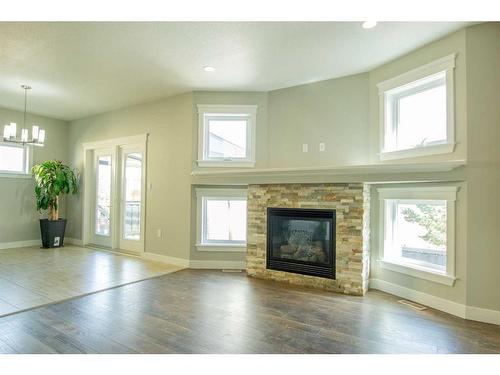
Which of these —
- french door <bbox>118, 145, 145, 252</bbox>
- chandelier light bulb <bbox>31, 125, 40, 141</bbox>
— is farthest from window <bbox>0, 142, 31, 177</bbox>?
french door <bbox>118, 145, 145, 252</bbox>

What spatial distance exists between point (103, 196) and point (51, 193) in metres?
0.94

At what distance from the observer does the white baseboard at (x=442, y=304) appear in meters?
2.68

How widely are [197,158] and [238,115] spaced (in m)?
0.92

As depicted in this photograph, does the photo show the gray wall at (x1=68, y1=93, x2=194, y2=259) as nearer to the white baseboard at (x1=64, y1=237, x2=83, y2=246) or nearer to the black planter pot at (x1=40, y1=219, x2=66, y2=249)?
the white baseboard at (x1=64, y1=237, x2=83, y2=246)

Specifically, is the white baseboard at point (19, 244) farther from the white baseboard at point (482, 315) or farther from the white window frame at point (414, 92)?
the white baseboard at point (482, 315)

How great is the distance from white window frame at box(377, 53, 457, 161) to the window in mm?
6689

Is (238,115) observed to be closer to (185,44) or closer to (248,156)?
(248,156)

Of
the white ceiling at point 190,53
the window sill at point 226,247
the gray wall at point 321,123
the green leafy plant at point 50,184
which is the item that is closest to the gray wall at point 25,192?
the green leafy plant at point 50,184

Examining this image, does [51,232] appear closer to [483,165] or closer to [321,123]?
[321,123]

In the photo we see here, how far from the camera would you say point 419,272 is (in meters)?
3.16

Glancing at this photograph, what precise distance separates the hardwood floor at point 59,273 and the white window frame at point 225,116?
1753 millimetres

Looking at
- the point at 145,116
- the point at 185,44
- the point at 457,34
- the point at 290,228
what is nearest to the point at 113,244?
the point at 145,116

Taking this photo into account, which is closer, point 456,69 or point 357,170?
point 456,69

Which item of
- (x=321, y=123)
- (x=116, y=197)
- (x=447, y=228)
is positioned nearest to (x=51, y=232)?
(x=116, y=197)
